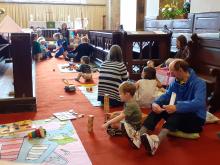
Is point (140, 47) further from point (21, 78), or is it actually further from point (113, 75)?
point (21, 78)

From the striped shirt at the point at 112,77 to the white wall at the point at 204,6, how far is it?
3.33 m

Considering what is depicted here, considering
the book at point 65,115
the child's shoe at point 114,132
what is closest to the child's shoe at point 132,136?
the child's shoe at point 114,132

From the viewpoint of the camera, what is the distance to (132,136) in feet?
8.92

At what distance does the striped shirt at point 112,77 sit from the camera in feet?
12.8

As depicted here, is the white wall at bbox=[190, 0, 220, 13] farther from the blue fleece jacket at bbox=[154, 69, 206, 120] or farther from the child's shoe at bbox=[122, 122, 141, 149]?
the child's shoe at bbox=[122, 122, 141, 149]

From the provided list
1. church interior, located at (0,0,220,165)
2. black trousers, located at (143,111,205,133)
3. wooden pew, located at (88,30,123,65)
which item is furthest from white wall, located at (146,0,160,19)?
black trousers, located at (143,111,205,133)

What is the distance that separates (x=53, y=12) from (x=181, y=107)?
12.9 m

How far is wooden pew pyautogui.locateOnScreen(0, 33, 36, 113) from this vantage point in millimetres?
3736

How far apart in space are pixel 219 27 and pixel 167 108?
3602mm

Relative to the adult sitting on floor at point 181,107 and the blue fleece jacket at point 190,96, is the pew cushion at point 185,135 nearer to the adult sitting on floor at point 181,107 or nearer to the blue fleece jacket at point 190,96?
the adult sitting on floor at point 181,107

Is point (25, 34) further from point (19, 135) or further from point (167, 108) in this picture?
point (167, 108)

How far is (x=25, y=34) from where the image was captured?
12.2 feet

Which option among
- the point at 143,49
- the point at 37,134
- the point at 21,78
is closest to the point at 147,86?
the point at 37,134

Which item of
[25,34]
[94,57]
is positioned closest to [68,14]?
[94,57]
